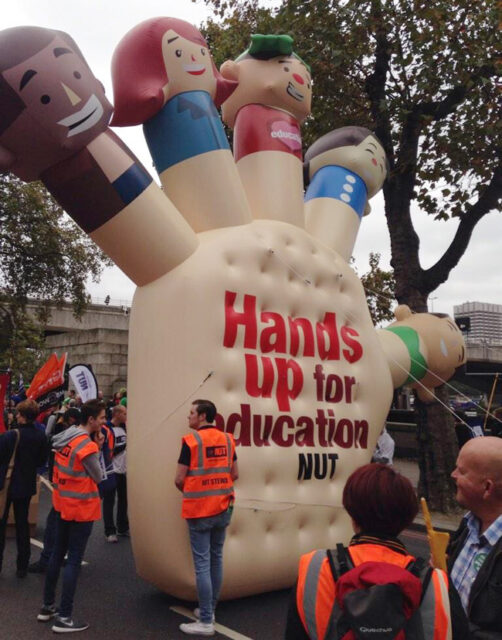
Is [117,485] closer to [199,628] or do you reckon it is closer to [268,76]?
[199,628]

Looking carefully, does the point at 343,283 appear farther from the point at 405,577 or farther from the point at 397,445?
the point at 397,445

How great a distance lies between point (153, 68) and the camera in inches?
199

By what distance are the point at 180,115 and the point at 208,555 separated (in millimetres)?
3428

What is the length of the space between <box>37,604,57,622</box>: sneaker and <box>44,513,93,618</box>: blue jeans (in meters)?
0.03

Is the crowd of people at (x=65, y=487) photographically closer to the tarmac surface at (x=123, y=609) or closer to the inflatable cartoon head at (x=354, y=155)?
the tarmac surface at (x=123, y=609)

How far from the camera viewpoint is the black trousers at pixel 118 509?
6.54 m

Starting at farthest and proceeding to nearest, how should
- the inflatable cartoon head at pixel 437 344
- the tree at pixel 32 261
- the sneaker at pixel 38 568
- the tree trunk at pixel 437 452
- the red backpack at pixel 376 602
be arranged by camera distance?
the tree at pixel 32 261 → the tree trunk at pixel 437 452 → the inflatable cartoon head at pixel 437 344 → the sneaker at pixel 38 568 → the red backpack at pixel 376 602

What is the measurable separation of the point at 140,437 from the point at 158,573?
953mm

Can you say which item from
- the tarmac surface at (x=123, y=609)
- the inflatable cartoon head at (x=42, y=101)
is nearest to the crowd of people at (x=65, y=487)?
the tarmac surface at (x=123, y=609)

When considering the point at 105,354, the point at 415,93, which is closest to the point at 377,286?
the point at 105,354

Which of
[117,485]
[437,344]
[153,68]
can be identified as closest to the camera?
[153,68]

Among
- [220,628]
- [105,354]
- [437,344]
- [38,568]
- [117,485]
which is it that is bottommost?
[220,628]

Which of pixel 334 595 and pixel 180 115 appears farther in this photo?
pixel 180 115

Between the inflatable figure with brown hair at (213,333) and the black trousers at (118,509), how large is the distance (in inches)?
82.0
